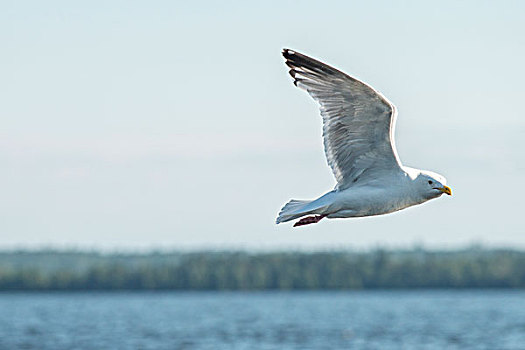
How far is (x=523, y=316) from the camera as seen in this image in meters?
108

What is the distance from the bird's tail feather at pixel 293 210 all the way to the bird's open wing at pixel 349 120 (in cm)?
58

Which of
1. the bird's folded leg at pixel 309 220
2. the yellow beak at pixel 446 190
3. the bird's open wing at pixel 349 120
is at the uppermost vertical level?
the bird's open wing at pixel 349 120

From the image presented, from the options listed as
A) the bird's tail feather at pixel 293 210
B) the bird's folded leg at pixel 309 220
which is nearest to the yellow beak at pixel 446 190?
the bird's folded leg at pixel 309 220

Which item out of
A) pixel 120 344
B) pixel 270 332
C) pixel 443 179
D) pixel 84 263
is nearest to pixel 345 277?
pixel 84 263

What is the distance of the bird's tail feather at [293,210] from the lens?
12781 mm

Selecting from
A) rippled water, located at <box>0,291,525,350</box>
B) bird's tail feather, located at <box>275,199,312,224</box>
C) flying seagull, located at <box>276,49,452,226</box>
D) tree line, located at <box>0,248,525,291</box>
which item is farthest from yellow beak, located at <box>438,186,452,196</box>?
tree line, located at <box>0,248,525,291</box>

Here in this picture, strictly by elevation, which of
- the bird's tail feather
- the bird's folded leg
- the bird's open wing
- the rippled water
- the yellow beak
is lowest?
the rippled water

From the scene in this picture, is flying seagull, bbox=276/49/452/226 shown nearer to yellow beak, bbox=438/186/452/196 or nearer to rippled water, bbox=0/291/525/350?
yellow beak, bbox=438/186/452/196

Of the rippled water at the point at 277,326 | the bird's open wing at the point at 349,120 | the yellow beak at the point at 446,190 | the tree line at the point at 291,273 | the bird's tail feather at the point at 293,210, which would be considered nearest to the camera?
the bird's open wing at the point at 349,120

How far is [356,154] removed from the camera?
1326cm

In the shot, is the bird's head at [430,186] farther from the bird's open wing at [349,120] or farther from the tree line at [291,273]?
the tree line at [291,273]

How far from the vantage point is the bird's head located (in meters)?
13.0

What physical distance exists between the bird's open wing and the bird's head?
0.31 metres

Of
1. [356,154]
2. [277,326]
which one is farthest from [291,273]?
[356,154]
